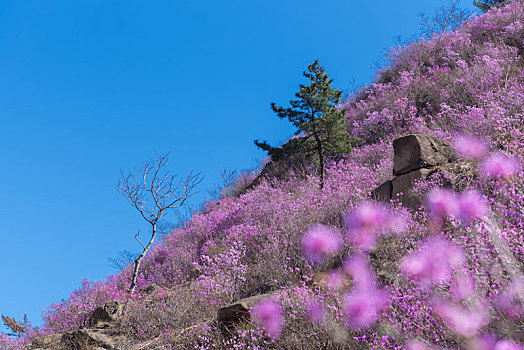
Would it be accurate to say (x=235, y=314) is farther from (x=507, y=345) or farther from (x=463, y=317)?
(x=507, y=345)

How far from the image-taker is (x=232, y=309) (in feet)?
15.2

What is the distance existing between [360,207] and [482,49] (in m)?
10.4

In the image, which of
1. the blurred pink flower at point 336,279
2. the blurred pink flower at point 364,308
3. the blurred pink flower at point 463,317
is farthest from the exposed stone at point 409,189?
the blurred pink flower at point 463,317

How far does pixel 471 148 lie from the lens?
5871 millimetres

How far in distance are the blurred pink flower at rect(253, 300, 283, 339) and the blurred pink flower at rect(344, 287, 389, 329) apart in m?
0.80

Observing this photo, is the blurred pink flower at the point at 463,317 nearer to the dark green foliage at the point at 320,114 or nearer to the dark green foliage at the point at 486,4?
the dark green foliage at the point at 320,114

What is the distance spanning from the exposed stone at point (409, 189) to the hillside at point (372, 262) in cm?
3

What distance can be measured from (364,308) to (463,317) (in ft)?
2.98

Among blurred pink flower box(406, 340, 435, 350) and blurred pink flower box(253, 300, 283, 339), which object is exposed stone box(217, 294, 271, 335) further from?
blurred pink flower box(406, 340, 435, 350)

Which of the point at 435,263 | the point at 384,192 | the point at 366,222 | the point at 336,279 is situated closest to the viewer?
the point at 435,263

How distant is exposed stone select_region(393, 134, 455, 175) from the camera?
5.94m

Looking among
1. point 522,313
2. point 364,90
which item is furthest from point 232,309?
point 364,90

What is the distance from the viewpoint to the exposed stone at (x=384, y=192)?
20.4ft

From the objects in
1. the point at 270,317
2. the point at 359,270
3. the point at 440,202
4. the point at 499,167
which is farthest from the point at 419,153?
the point at 270,317
